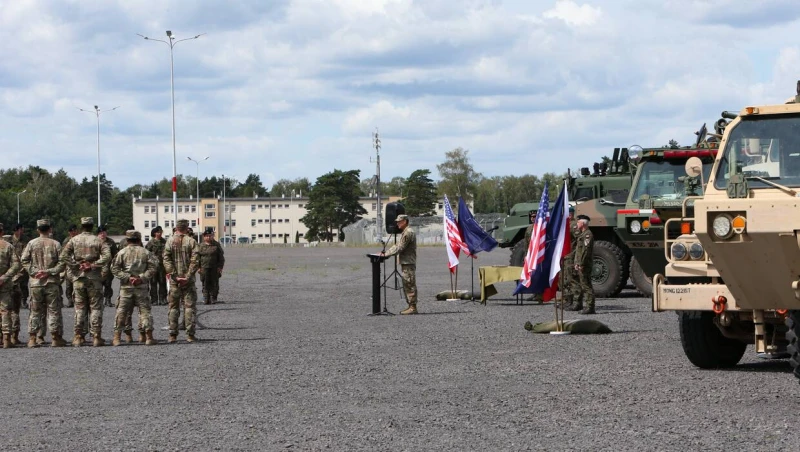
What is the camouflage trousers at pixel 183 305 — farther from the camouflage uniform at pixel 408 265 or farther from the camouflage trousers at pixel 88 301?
the camouflage uniform at pixel 408 265

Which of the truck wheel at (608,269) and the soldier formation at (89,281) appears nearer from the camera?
the soldier formation at (89,281)

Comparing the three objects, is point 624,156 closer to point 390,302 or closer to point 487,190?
point 390,302

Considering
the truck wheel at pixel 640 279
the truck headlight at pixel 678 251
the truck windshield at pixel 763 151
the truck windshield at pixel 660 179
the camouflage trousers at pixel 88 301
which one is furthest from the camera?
the truck wheel at pixel 640 279

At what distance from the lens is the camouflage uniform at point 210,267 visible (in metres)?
25.4

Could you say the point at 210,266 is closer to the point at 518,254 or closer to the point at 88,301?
the point at 518,254

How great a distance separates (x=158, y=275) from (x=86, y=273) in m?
9.54

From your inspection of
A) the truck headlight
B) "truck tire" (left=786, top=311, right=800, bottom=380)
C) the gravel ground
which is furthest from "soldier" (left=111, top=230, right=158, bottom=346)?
"truck tire" (left=786, top=311, right=800, bottom=380)

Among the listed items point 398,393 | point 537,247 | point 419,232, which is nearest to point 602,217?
point 537,247

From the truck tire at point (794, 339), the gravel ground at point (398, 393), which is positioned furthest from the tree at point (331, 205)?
the truck tire at point (794, 339)

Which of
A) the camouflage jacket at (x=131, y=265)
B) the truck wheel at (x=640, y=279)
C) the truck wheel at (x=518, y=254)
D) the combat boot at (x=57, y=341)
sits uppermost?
the camouflage jacket at (x=131, y=265)

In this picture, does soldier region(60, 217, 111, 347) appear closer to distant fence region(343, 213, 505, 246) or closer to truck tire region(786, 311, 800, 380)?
truck tire region(786, 311, 800, 380)

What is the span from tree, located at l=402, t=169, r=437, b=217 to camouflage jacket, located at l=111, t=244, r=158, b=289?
11935 centimetres

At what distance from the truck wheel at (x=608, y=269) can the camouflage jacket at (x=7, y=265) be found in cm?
1156

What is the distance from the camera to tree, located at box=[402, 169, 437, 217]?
136000 millimetres
